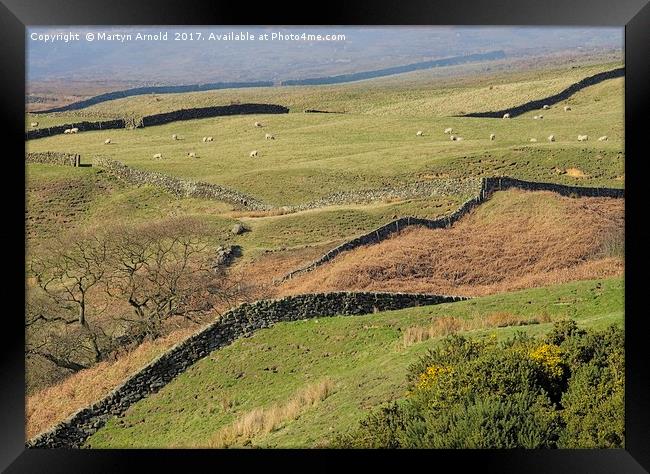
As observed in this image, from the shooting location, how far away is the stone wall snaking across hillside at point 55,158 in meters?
13.8

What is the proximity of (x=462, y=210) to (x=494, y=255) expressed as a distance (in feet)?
2.95

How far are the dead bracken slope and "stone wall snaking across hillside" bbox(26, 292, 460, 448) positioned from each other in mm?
159

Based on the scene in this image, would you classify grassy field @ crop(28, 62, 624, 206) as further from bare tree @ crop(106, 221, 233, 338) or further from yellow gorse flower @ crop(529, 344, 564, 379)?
yellow gorse flower @ crop(529, 344, 564, 379)

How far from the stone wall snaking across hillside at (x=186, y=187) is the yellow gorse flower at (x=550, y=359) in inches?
185

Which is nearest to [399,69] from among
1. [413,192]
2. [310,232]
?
[413,192]

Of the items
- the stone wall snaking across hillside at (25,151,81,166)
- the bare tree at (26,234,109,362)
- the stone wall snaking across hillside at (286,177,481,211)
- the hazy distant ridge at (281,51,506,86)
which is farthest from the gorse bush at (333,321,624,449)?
the stone wall snaking across hillside at (25,151,81,166)

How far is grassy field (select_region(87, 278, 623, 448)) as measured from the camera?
1273 cm

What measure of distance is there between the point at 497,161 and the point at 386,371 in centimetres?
409

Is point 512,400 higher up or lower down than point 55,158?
lower down

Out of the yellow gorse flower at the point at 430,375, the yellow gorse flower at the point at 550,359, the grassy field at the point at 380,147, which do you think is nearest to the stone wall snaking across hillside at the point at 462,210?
the grassy field at the point at 380,147

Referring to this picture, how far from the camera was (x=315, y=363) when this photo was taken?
43.4ft

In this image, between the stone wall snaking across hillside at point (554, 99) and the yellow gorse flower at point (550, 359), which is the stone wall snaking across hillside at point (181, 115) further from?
the yellow gorse flower at point (550, 359)

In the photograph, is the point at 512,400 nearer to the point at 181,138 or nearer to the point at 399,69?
the point at 399,69
